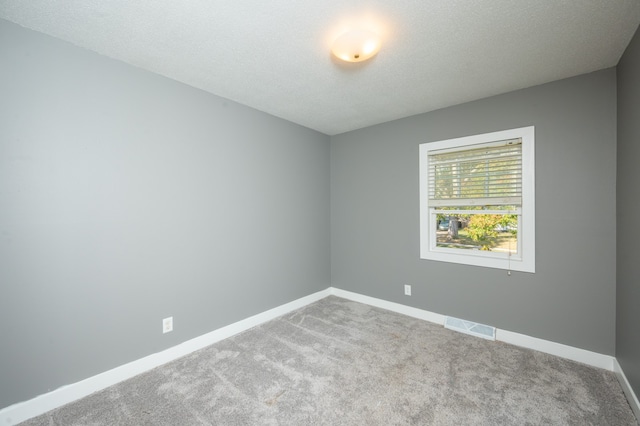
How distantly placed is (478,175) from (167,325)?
11.1 ft

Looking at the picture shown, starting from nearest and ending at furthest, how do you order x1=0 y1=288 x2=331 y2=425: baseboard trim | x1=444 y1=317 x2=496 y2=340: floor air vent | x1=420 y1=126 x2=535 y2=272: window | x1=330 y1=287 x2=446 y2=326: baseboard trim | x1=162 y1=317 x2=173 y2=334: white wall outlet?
x1=0 y1=288 x2=331 y2=425: baseboard trim → x1=162 y1=317 x2=173 y2=334: white wall outlet → x1=420 y1=126 x2=535 y2=272: window → x1=444 y1=317 x2=496 y2=340: floor air vent → x1=330 y1=287 x2=446 y2=326: baseboard trim

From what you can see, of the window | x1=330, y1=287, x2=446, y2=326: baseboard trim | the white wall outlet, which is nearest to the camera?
the white wall outlet

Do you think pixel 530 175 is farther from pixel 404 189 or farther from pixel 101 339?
pixel 101 339

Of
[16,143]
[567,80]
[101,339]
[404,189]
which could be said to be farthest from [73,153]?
[567,80]

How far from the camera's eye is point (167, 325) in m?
2.28

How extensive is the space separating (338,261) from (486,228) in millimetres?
1991

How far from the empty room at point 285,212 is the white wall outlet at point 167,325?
0.04ft

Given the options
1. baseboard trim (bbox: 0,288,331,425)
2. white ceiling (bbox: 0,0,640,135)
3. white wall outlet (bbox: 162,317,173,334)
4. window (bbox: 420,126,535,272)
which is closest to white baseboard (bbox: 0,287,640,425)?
baseboard trim (bbox: 0,288,331,425)

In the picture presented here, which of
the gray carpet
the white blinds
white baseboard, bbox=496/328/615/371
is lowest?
the gray carpet

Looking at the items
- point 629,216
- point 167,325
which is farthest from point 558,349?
point 167,325

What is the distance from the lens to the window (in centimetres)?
248

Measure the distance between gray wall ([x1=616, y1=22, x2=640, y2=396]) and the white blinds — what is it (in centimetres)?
67

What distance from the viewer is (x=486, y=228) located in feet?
9.10

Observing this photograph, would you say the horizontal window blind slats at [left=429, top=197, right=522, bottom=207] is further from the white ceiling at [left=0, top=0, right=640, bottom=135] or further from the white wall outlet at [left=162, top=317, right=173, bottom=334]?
the white wall outlet at [left=162, top=317, right=173, bottom=334]
